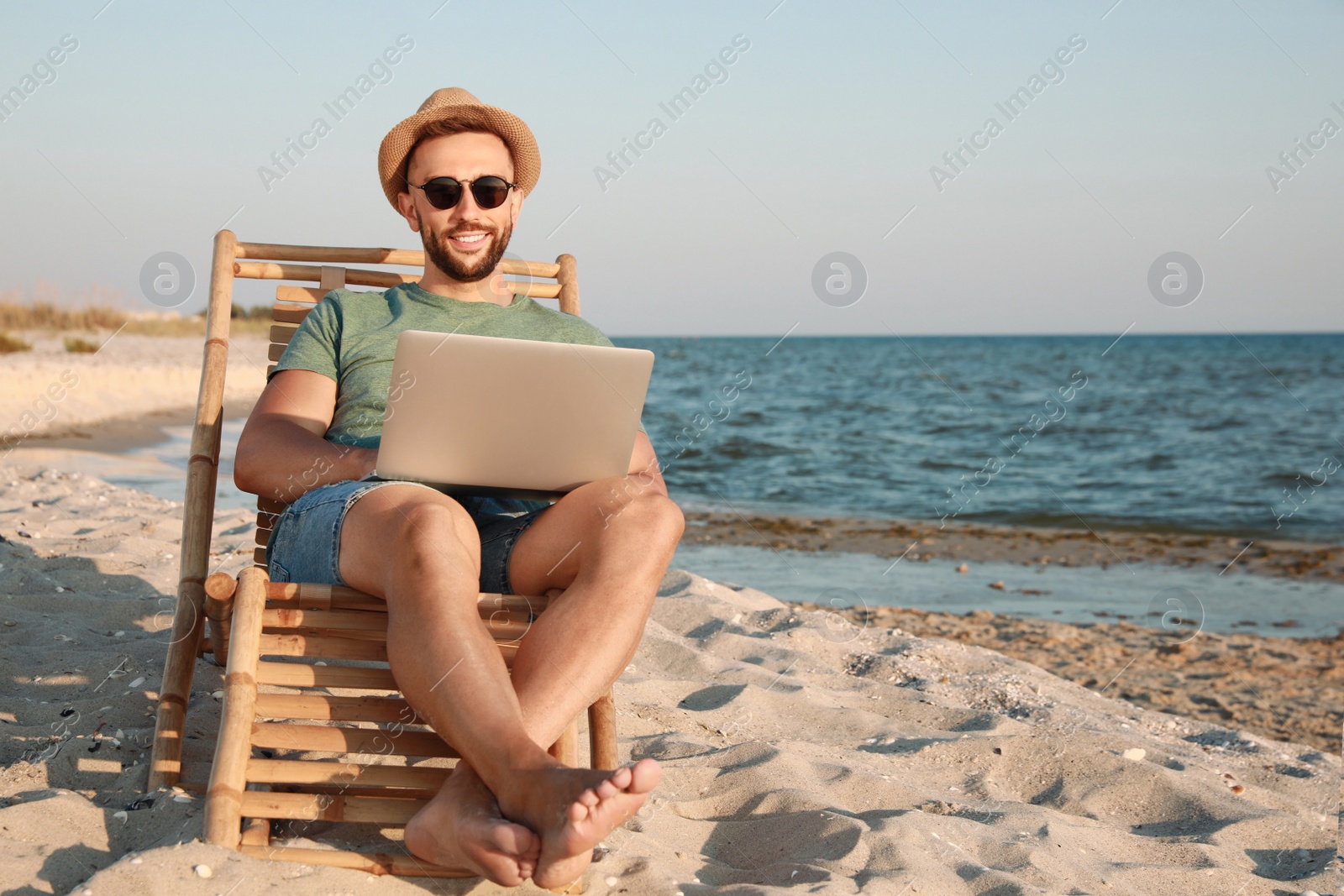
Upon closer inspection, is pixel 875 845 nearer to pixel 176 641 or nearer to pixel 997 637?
pixel 176 641

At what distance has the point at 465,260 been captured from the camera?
269 cm

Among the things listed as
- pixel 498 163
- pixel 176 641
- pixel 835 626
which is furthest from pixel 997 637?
pixel 176 641

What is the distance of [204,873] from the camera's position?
5.33 feet

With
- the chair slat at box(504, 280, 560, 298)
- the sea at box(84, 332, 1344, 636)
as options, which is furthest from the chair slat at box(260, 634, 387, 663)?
the sea at box(84, 332, 1344, 636)

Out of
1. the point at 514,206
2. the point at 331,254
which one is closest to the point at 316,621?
the point at 514,206

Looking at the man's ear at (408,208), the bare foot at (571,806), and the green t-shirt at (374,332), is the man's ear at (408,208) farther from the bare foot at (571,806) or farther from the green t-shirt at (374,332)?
the bare foot at (571,806)

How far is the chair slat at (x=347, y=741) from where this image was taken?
2.00m

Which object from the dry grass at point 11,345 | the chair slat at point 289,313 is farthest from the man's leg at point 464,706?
the dry grass at point 11,345

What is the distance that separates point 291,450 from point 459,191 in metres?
0.79

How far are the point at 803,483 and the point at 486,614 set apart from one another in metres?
7.96

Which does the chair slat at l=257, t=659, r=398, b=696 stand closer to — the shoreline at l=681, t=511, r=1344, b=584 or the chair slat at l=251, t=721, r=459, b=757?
the chair slat at l=251, t=721, r=459, b=757

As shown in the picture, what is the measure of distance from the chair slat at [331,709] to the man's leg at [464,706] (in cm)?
23

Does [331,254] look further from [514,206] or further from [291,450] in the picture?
[291,450]

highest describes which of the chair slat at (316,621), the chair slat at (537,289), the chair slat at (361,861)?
the chair slat at (537,289)
